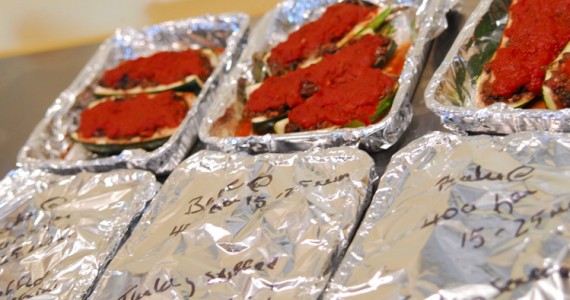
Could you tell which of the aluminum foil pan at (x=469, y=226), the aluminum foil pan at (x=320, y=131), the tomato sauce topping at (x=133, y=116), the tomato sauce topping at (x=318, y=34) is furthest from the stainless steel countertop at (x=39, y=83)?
the aluminum foil pan at (x=469, y=226)

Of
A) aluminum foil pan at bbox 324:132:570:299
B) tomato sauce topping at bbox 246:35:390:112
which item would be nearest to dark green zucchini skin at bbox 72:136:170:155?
tomato sauce topping at bbox 246:35:390:112

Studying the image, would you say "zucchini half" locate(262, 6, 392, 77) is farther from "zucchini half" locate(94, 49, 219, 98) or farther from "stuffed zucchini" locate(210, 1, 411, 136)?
"zucchini half" locate(94, 49, 219, 98)

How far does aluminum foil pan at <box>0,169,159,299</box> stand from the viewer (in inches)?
77.9

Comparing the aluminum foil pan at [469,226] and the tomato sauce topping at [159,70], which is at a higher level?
the tomato sauce topping at [159,70]

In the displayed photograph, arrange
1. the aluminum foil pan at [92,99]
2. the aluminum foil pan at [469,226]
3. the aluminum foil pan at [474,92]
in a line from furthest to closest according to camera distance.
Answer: the aluminum foil pan at [92,99] < the aluminum foil pan at [474,92] < the aluminum foil pan at [469,226]

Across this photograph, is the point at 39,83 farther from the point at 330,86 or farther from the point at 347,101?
the point at 347,101

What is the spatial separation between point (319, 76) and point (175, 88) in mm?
764

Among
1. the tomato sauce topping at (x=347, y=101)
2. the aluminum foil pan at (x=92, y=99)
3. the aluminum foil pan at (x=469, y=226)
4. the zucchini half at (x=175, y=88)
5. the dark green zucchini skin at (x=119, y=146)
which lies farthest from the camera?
the zucchini half at (x=175, y=88)

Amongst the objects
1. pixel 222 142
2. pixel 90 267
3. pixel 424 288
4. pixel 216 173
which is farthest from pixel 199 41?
pixel 424 288

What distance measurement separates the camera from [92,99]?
310 cm

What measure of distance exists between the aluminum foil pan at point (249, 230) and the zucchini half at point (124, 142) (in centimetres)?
55

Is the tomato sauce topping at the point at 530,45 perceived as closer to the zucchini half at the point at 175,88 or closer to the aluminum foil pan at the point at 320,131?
the aluminum foil pan at the point at 320,131

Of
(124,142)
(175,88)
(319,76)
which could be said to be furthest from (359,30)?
(124,142)

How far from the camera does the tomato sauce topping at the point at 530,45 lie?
2.08m
